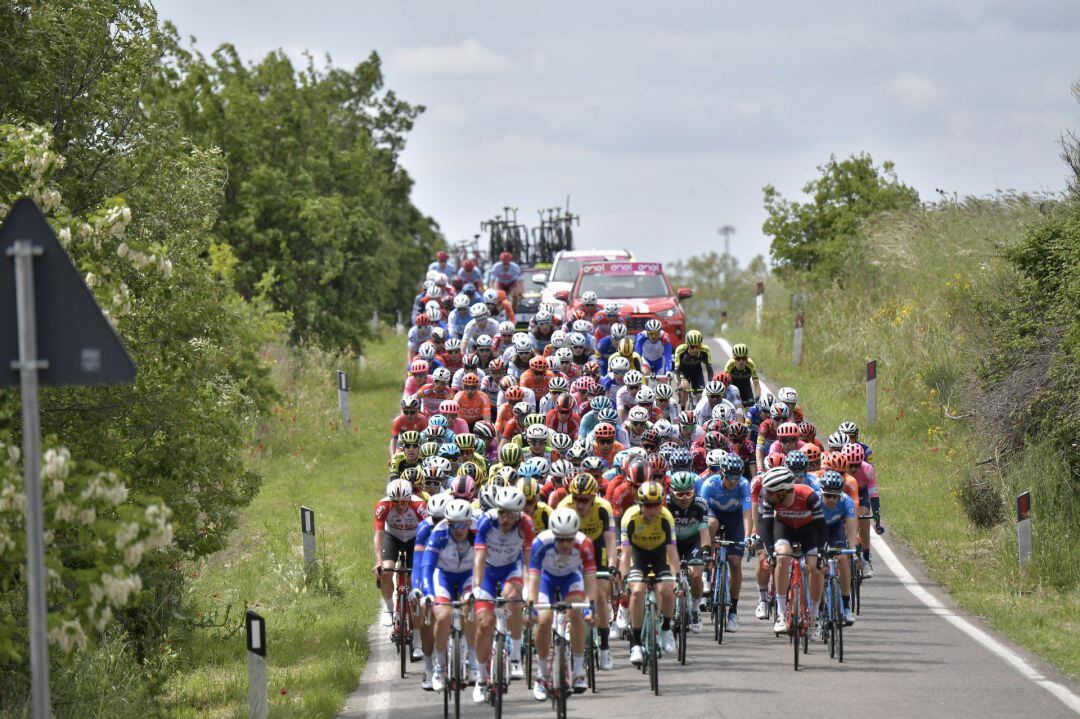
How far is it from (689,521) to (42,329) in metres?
9.56

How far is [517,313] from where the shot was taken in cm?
3362

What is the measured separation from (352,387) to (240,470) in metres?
24.1

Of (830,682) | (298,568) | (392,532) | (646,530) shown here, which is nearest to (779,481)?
(646,530)

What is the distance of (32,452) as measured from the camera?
6.16 metres

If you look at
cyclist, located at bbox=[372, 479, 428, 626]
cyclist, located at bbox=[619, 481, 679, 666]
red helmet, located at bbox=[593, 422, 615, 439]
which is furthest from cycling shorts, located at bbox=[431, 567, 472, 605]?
red helmet, located at bbox=[593, 422, 615, 439]

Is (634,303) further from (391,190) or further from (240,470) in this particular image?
(391,190)

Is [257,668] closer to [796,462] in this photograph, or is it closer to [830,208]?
[796,462]

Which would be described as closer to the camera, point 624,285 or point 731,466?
point 731,466

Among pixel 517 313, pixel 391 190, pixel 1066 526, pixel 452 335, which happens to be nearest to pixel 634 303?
pixel 452 335

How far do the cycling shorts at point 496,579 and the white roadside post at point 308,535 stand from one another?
19.4 ft

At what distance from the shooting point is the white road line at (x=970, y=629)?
12.5 metres

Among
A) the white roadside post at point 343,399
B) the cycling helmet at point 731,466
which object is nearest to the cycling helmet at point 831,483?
the cycling helmet at point 731,466

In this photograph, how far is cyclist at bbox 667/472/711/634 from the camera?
1494 centimetres

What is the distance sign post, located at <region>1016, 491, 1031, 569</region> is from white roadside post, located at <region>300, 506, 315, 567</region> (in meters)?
8.23
